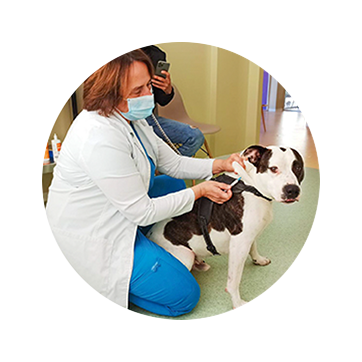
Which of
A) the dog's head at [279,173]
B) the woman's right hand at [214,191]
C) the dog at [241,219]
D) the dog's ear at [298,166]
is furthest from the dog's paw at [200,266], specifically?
the dog's ear at [298,166]

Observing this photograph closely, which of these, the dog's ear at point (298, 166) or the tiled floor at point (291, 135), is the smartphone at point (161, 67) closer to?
the tiled floor at point (291, 135)

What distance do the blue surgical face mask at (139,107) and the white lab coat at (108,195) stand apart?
39 mm

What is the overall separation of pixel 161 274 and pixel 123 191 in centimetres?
36

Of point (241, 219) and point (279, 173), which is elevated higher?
point (279, 173)

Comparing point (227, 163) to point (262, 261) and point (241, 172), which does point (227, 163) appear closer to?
point (241, 172)

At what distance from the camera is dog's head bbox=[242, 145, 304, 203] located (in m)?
1.46

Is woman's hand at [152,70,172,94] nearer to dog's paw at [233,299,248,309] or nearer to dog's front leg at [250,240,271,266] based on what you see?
dog's front leg at [250,240,271,266]

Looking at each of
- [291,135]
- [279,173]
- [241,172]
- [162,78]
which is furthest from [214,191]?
[162,78]

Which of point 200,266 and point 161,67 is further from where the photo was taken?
point 200,266

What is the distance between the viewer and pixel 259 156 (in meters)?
1.51

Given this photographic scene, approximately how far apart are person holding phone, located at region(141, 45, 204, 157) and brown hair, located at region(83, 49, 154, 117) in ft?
0.14

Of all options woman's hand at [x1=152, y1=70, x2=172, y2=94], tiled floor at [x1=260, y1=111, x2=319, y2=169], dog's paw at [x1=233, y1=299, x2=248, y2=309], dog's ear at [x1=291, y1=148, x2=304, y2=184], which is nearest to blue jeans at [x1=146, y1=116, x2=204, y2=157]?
woman's hand at [x1=152, y1=70, x2=172, y2=94]

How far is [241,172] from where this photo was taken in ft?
5.06

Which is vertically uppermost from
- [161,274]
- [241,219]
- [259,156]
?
[259,156]
